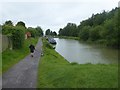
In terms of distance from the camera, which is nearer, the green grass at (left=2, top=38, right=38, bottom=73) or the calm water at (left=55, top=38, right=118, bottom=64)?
the green grass at (left=2, top=38, right=38, bottom=73)

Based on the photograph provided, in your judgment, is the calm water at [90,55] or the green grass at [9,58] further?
the calm water at [90,55]

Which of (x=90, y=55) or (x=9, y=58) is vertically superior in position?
(x=9, y=58)

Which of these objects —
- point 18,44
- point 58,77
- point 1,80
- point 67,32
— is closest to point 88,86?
point 58,77

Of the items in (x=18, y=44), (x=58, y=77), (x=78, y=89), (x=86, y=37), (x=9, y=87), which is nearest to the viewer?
(x=78, y=89)

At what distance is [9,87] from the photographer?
11477 mm

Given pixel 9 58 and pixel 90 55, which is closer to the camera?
pixel 9 58

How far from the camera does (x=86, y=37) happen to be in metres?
120

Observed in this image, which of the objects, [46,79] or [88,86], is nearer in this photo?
[88,86]

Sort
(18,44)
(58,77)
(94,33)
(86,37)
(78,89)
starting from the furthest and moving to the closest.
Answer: (86,37) < (94,33) < (18,44) < (58,77) < (78,89)

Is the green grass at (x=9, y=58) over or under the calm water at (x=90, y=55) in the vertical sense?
over

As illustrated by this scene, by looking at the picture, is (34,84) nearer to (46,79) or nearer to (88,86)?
(46,79)

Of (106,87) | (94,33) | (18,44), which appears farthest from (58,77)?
(94,33)

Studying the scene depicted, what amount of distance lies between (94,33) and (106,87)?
3702 inches

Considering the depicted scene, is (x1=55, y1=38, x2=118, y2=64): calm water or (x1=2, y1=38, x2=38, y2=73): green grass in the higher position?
(x1=2, y1=38, x2=38, y2=73): green grass
